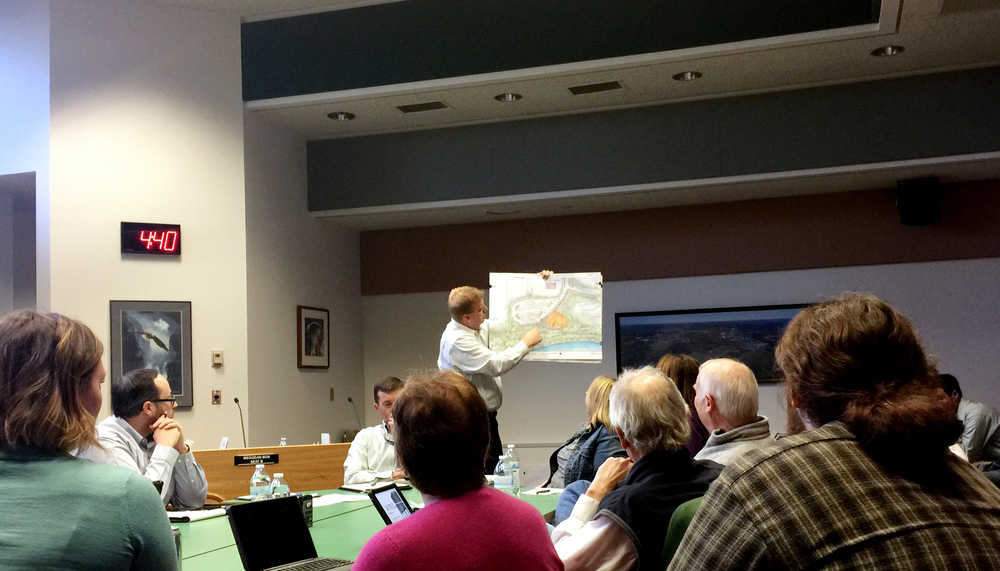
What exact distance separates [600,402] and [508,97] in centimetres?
337

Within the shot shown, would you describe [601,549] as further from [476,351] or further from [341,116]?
[341,116]

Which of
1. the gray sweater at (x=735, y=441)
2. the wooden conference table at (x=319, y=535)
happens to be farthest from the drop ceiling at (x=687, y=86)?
the wooden conference table at (x=319, y=535)

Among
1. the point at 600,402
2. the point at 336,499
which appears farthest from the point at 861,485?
the point at 336,499

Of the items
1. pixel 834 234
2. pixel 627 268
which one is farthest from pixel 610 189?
pixel 834 234

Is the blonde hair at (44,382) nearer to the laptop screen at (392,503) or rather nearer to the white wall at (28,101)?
the laptop screen at (392,503)

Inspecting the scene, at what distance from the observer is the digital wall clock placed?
666 cm

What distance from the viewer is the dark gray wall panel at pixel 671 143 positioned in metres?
6.72

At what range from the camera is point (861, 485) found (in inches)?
50.3

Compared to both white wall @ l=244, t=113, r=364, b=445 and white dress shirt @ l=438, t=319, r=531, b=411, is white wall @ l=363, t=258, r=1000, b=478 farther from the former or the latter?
white dress shirt @ l=438, t=319, r=531, b=411

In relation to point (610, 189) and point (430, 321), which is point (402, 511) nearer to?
point (610, 189)

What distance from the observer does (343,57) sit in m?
6.93

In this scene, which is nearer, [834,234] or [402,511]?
[402,511]

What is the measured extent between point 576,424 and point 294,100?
3.52 metres

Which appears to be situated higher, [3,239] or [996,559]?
[3,239]
